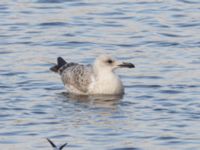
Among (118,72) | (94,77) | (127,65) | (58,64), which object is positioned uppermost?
(127,65)

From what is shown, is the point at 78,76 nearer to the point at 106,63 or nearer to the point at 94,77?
the point at 94,77

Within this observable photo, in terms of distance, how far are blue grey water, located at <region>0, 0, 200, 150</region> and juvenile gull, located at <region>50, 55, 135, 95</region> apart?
8.6 inches

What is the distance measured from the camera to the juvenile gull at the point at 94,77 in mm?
16328

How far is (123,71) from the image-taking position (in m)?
17.6

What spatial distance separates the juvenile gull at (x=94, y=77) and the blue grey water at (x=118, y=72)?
8.6 inches

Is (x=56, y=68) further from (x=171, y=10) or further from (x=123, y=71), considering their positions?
(x=171, y=10)

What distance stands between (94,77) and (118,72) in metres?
1.05

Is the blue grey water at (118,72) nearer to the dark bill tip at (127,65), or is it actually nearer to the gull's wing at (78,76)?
the gull's wing at (78,76)

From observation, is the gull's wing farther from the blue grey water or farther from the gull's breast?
the blue grey water

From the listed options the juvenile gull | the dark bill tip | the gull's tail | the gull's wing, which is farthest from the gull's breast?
the gull's tail

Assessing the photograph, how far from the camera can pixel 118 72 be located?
17.6m

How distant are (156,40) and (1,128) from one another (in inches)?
272

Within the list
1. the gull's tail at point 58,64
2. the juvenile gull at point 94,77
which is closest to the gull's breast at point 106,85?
the juvenile gull at point 94,77

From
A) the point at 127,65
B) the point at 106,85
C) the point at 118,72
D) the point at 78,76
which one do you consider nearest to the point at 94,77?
the point at 78,76
